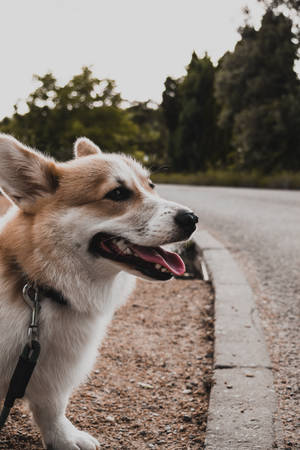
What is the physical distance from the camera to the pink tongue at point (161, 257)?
2.24 meters

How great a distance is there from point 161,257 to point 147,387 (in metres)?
0.97

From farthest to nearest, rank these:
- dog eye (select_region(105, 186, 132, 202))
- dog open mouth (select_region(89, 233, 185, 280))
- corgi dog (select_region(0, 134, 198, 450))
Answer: dog eye (select_region(105, 186, 132, 202)), dog open mouth (select_region(89, 233, 185, 280)), corgi dog (select_region(0, 134, 198, 450))

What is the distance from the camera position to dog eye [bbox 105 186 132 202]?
7.57 ft

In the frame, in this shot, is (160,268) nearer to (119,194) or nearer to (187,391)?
(119,194)

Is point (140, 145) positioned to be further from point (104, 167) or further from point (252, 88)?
point (104, 167)

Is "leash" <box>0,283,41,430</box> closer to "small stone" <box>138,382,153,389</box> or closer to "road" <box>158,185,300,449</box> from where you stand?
"small stone" <box>138,382,153,389</box>

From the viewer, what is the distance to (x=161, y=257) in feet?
7.46

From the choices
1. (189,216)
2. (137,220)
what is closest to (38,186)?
(137,220)

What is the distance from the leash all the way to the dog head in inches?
7.3

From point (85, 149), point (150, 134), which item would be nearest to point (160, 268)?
point (85, 149)

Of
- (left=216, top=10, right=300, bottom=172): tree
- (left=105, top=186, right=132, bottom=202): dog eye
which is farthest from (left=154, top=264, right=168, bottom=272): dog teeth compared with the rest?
(left=216, top=10, right=300, bottom=172): tree

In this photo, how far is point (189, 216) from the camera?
2238 mm

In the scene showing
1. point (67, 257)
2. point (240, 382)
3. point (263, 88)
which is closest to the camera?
point (67, 257)

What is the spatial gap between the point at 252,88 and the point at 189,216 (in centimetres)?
2286
